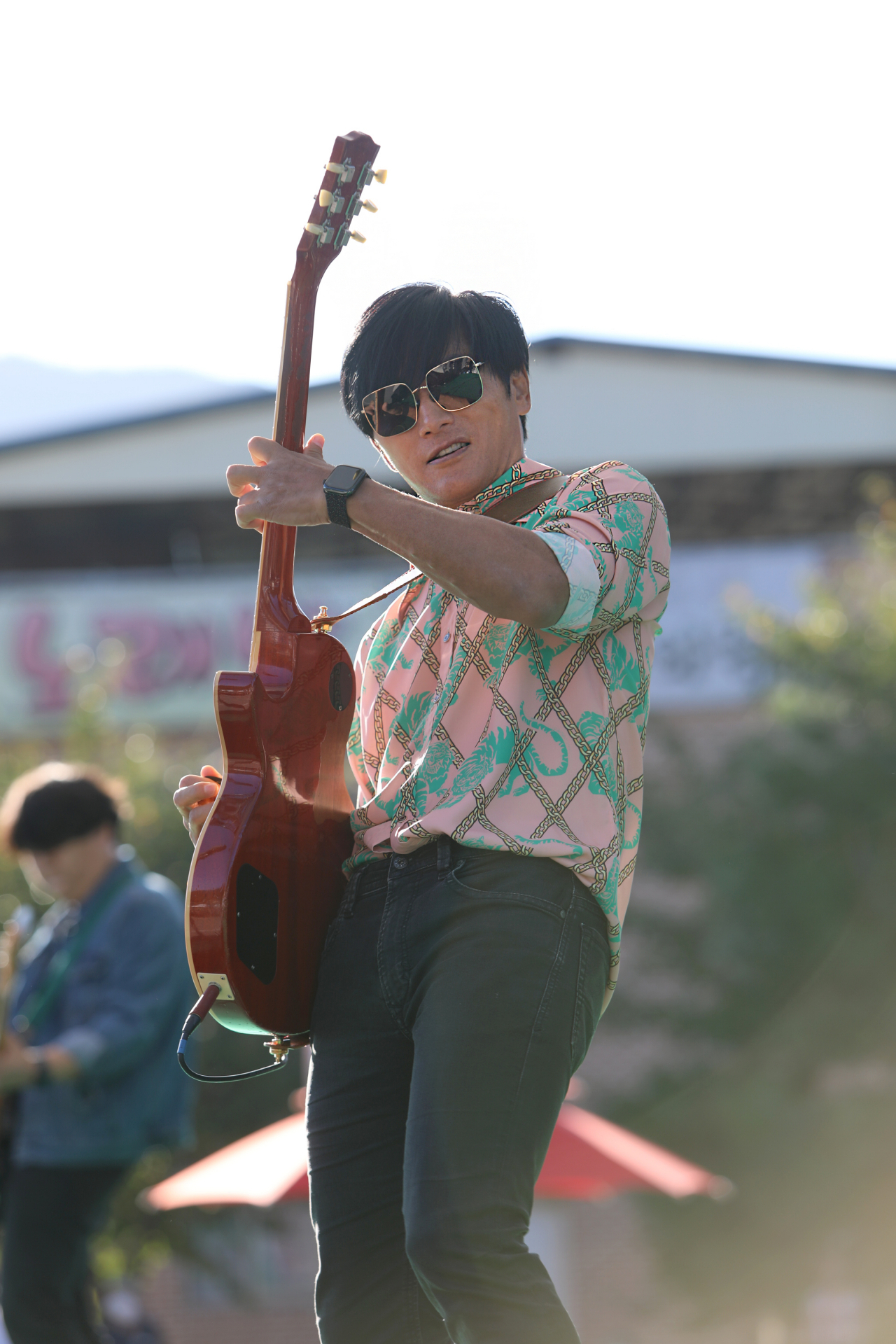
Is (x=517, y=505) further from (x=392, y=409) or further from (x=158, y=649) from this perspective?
(x=158, y=649)

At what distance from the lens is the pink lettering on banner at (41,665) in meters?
18.0

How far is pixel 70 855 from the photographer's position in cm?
446

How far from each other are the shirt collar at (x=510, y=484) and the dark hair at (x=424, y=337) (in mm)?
129

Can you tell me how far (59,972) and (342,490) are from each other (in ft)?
10.1

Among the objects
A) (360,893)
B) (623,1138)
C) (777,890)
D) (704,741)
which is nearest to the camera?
(360,893)

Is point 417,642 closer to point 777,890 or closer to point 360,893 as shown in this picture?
point 360,893

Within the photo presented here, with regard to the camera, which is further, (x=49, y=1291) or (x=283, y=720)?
(x=49, y=1291)

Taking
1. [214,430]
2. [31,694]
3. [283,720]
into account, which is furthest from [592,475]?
[31,694]

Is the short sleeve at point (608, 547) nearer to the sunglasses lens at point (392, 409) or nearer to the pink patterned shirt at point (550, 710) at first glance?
Result: the pink patterned shirt at point (550, 710)

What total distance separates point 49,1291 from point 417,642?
259 cm

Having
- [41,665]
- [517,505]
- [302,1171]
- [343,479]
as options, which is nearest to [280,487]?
[343,479]

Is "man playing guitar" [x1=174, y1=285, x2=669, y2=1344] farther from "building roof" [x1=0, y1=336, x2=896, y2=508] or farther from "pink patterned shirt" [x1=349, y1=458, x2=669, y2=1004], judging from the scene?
"building roof" [x1=0, y1=336, x2=896, y2=508]

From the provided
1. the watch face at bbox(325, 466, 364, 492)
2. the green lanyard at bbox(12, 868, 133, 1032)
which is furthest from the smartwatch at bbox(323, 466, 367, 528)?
the green lanyard at bbox(12, 868, 133, 1032)

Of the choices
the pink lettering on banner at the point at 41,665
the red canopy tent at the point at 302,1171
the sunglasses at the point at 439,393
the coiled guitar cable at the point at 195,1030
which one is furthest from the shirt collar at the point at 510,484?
the pink lettering on banner at the point at 41,665
